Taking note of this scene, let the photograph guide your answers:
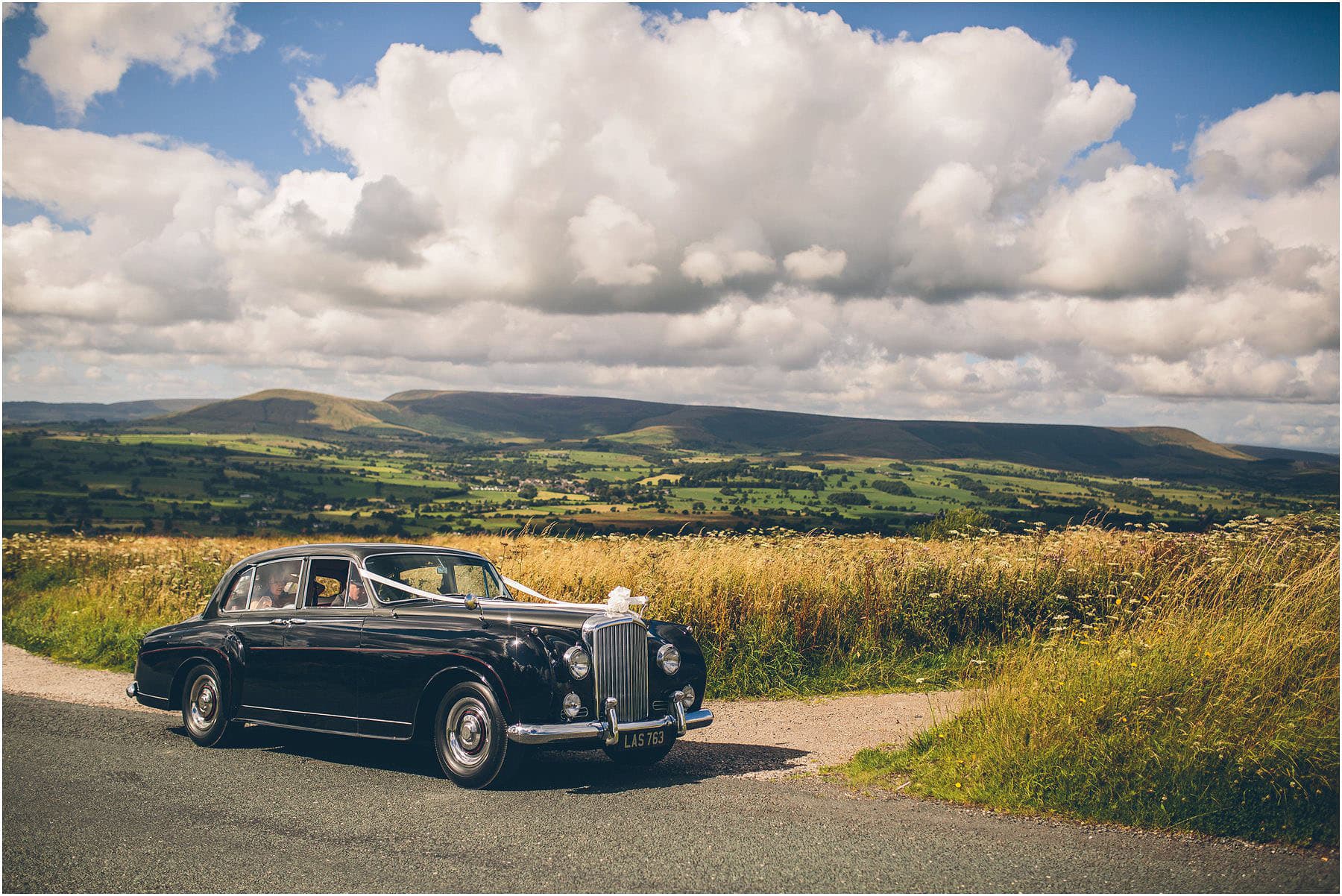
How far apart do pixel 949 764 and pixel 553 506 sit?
58.5m

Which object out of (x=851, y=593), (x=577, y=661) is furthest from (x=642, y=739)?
(x=851, y=593)

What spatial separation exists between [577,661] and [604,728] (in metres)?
0.58

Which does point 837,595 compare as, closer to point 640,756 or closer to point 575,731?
point 640,756

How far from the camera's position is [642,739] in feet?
26.6

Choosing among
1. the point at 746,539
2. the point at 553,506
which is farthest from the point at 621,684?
the point at 553,506

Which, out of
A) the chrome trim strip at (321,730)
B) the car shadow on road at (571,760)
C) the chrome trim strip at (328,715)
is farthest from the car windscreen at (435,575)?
the car shadow on road at (571,760)

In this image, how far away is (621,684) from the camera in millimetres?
8211

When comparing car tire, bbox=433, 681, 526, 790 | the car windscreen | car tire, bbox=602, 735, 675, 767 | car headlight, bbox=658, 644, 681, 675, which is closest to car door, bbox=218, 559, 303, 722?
the car windscreen

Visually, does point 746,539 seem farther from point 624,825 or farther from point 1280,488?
point 1280,488

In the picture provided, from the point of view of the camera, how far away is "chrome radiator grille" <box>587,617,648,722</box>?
316 inches

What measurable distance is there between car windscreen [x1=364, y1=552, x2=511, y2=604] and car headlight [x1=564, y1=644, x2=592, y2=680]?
5.92 ft

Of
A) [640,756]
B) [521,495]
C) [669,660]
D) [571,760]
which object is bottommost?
[521,495]

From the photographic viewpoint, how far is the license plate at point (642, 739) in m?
7.98

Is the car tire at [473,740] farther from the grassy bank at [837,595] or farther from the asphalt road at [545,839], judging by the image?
the grassy bank at [837,595]
